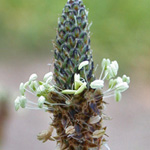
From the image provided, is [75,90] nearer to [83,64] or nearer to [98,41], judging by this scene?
[83,64]

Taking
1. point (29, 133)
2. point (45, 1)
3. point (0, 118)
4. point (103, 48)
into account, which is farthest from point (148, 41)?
point (0, 118)

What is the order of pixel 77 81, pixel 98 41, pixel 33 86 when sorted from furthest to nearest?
pixel 98 41, pixel 33 86, pixel 77 81

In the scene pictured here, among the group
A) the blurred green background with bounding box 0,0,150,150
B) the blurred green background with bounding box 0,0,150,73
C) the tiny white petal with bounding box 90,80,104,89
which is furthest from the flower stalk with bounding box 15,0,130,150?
the blurred green background with bounding box 0,0,150,73

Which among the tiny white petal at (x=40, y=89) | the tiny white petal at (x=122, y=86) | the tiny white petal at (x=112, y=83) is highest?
the tiny white petal at (x=112, y=83)

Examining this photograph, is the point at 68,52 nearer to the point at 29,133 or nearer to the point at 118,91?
the point at 118,91

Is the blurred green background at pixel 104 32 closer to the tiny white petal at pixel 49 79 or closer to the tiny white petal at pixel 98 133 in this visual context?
the tiny white petal at pixel 49 79

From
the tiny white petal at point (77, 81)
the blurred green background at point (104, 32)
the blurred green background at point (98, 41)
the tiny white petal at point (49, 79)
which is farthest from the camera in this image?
the blurred green background at point (104, 32)

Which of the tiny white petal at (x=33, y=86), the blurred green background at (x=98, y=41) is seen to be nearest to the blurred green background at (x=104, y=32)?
the blurred green background at (x=98, y=41)

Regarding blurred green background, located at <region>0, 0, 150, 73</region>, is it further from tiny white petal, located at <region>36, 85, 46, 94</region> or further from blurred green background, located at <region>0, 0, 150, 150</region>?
tiny white petal, located at <region>36, 85, 46, 94</region>

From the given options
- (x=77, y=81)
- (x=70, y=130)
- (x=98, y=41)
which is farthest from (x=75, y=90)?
(x=98, y=41)
